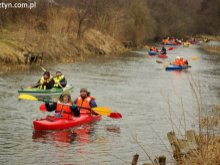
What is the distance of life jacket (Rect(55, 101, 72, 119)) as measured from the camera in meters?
13.2

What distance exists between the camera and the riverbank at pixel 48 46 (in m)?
25.9

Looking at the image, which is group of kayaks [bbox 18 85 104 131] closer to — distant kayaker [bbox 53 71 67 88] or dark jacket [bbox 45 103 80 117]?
dark jacket [bbox 45 103 80 117]

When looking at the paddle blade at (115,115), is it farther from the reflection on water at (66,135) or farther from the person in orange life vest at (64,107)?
the person in orange life vest at (64,107)

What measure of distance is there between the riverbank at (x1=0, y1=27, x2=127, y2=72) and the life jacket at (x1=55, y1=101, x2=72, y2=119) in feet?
36.8

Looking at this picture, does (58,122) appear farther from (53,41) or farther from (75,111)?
(53,41)

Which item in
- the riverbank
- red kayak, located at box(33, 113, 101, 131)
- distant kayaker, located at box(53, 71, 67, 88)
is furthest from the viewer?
the riverbank

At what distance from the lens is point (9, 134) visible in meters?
12.4

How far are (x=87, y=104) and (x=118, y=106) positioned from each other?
3.30 metres

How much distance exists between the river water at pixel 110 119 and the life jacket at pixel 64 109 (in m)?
0.44

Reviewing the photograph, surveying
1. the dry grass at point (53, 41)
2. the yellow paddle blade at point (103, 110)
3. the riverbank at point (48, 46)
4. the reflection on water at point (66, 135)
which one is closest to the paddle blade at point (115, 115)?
the yellow paddle blade at point (103, 110)

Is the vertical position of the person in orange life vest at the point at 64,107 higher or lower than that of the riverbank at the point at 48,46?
lower

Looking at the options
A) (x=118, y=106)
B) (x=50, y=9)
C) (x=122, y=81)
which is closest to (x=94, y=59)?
(x=50, y=9)

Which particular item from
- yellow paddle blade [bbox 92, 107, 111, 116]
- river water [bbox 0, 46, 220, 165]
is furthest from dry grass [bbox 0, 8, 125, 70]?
yellow paddle blade [bbox 92, 107, 111, 116]

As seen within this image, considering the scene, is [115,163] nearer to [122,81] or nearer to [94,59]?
[122,81]
